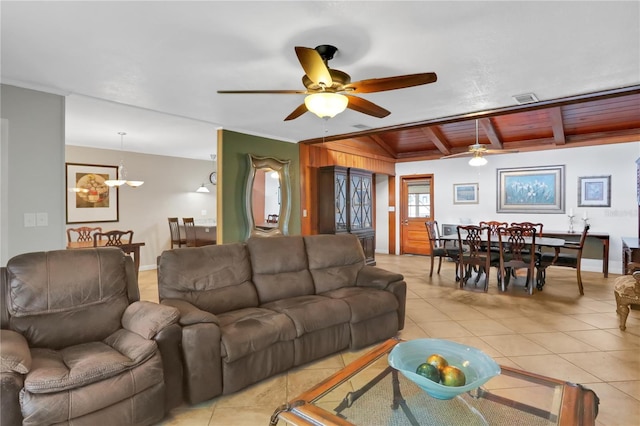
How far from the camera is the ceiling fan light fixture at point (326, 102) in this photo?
247 cm

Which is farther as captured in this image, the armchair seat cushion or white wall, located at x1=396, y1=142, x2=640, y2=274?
white wall, located at x1=396, y1=142, x2=640, y2=274

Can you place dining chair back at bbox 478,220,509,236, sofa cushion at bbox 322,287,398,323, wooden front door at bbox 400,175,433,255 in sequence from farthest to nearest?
1. wooden front door at bbox 400,175,433,255
2. dining chair back at bbox 478,220,509,236
3. sofa cushion at bbox 322,287,398,323

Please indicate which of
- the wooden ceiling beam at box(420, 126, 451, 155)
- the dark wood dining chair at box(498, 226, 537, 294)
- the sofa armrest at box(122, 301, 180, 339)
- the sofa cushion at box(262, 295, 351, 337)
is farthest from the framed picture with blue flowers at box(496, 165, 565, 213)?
the sofa armrest at box(122, 301, 180, 339)

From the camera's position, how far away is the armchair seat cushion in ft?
5.41

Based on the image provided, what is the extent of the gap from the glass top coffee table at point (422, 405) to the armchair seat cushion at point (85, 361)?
951mm

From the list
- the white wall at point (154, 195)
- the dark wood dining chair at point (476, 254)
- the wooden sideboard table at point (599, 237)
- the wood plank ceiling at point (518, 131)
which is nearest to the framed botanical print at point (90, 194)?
the white wall at point (154, 195)

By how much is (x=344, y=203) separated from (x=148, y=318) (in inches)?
178

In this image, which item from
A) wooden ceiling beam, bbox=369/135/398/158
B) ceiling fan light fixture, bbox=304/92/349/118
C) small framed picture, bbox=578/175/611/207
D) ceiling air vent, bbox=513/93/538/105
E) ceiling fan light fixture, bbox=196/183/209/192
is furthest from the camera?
ceiling fan light fixture, bbox=196/183/209/192

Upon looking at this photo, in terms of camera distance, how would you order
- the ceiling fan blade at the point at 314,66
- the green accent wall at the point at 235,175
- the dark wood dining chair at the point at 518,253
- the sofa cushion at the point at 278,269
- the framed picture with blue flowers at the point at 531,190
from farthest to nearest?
the framed picture with blue flowers at the point at 531,190, the green accent wall at the point at 235,175, the dark wood dining chair at the point at 518,253, the sofa cushion at the point at 278,269, the ceiling fan blade at the point at 314,66

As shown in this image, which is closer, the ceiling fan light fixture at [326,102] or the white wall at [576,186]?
the ceiling fan light fixture at [326,102]

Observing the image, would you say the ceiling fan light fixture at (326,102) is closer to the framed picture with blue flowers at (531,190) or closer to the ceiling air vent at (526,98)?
the ceiling air vent at (526,98)

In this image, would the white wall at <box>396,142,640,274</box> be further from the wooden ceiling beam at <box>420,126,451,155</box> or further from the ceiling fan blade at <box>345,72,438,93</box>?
the ceiling fan blade at <box>345,72,438,93</box>

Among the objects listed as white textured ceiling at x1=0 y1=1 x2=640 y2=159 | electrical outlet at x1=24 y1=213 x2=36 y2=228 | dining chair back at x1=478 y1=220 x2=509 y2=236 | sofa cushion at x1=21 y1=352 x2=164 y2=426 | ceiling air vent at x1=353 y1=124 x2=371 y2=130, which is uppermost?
ceiling air vent at x1=353 y1=124 x2=371 y2=130

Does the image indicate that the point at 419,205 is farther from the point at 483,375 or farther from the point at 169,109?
the point at 483,375
